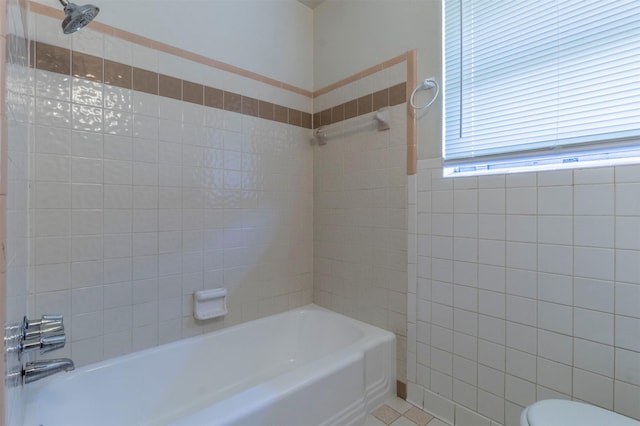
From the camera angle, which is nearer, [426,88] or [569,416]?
[569,416]

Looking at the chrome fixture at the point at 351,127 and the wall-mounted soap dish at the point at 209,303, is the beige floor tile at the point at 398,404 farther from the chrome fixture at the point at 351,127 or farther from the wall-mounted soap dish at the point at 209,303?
the chrome fixture at the point at 351,127

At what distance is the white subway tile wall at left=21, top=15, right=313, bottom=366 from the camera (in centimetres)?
133

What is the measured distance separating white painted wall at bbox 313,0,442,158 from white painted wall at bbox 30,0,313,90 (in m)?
0.15

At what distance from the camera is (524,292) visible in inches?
52.8

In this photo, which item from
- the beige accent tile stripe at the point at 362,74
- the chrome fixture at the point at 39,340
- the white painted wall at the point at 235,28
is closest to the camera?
the chrome fixture at the point at 39,340

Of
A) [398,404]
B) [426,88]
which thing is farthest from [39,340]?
[426,88]

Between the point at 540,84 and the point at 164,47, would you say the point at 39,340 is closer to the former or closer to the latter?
the point at 164,47

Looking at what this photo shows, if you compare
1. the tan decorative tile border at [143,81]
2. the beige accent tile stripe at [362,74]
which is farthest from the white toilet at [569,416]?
the tan decorative tile border at [143,81]

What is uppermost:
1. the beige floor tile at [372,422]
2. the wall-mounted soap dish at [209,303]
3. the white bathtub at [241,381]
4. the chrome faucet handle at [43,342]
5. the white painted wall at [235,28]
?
the white painted wall at [235,28]

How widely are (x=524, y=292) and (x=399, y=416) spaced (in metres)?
0.94

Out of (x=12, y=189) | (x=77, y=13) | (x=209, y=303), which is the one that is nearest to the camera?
(x=12, y=189)

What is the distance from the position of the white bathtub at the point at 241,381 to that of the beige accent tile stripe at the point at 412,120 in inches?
40.5

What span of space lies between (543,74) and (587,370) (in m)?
1.24

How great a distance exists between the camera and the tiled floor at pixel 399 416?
158 centimetres
